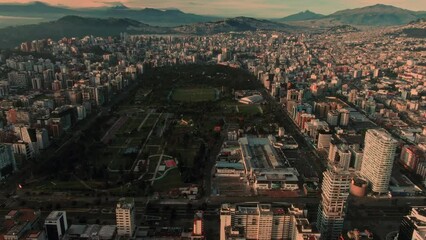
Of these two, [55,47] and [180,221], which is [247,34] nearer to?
[55,47]

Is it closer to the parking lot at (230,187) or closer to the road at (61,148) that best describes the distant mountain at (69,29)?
the road at (61,148)

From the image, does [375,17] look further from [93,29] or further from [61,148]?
[61,148]

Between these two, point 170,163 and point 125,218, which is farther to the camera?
point 170,163

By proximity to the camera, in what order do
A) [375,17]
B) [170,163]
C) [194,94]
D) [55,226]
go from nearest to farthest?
[55,226] → [170,163] → [194,94] → [375,17]

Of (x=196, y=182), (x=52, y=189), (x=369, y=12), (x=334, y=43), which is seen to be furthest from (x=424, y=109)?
(x=369, y=12)

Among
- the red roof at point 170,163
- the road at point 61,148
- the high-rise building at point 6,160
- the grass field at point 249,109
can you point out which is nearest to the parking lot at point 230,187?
the red roof at point 170,163

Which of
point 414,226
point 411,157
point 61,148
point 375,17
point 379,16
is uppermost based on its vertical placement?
point 379,16

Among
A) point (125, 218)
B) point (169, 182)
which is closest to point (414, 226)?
point (125, 218)
